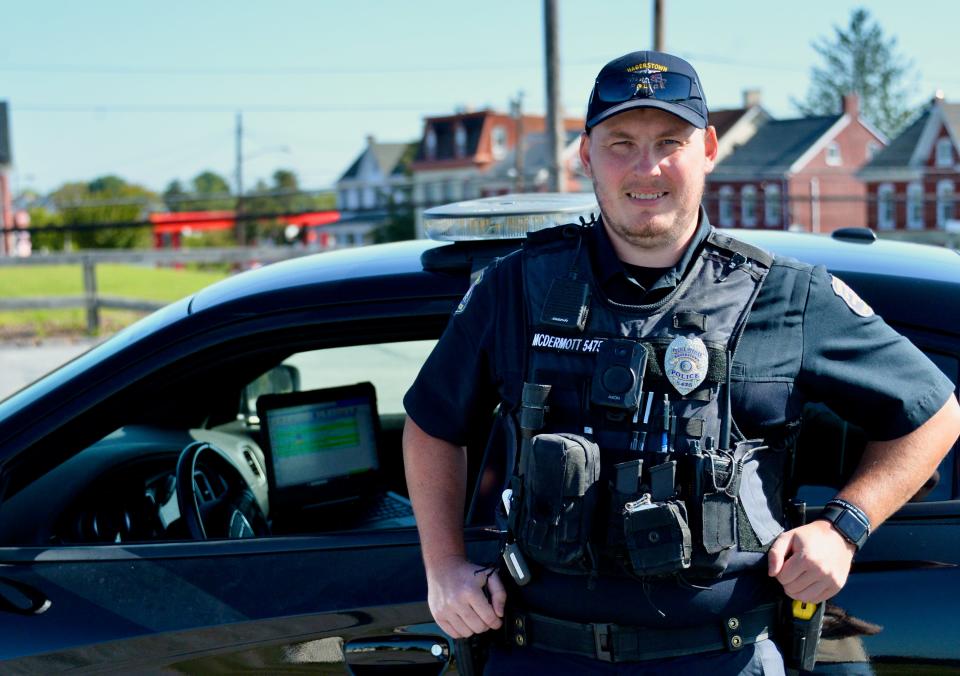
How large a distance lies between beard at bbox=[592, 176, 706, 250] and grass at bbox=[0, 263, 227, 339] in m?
11.3

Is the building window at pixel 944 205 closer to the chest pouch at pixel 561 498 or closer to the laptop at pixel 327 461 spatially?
the laptop at pixel 327 461

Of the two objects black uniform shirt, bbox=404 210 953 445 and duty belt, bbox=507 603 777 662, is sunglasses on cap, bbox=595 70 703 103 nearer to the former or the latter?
black uniform shirt, bbox=404 210 953 445

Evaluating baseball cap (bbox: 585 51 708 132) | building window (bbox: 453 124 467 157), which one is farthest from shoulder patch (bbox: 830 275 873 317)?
building window (bbox: 453 124 467 157)

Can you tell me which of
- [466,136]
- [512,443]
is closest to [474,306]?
[512,443]

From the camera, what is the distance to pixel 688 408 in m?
1.73

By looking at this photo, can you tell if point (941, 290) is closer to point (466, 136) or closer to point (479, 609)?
point (479, 609)

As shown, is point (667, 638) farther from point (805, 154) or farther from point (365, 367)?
point (805, 154)

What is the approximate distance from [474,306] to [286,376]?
150 cm

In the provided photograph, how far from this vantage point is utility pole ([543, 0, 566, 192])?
1222 cm

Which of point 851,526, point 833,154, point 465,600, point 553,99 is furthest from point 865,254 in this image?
point 833,154

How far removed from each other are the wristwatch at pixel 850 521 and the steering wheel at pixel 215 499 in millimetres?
1281

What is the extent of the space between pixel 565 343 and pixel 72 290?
21.0 m

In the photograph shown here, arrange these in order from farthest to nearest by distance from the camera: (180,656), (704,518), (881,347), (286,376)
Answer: (286,376) → (180,656) → (881,347) → (704,518)

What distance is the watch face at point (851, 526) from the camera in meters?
1.74
